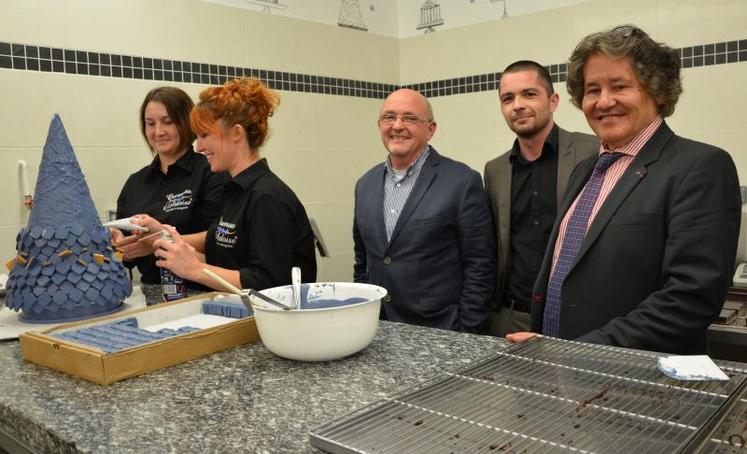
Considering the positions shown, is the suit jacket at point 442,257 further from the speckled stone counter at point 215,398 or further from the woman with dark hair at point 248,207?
the speckled stone counter at point 215,398

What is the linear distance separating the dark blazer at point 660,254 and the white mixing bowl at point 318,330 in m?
0.53

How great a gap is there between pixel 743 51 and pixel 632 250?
2.07 m

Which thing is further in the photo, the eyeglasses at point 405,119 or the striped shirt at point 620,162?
the eyeglasses at point 405,119

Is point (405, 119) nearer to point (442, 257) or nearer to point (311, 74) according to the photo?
point (442, 257)

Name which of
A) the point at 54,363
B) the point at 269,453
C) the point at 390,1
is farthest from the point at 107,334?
the point at 390,1

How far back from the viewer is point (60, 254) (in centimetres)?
158

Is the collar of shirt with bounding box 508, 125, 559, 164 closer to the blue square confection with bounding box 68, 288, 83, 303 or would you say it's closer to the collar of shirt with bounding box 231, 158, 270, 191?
the collar of shirt with bounding box 231, 158, 270, 191

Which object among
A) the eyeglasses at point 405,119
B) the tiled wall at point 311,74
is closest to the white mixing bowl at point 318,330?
the eyeglasses at point 405,119

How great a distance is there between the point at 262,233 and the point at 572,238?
862mm

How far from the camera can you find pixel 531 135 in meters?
2.41

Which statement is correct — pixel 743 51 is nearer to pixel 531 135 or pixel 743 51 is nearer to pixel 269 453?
pixel 531 135

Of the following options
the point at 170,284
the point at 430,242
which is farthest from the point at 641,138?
the point at 170,284

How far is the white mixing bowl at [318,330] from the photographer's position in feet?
4.17

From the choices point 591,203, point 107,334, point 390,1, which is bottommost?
point 107,334
